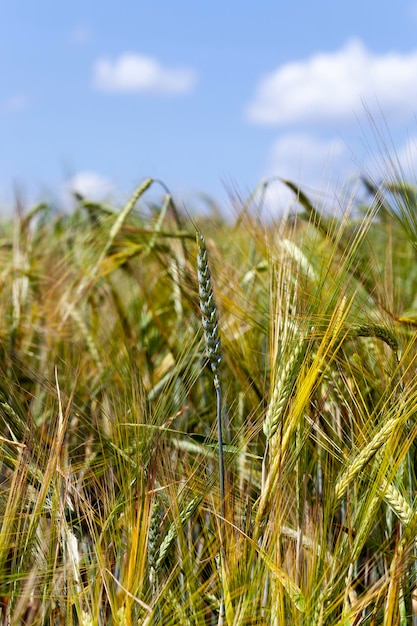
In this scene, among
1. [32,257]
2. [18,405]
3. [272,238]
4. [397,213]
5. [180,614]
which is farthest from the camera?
[32,257]

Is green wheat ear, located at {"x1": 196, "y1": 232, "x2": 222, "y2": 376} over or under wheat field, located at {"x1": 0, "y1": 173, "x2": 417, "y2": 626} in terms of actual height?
over

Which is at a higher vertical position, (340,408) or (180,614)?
(340,408)

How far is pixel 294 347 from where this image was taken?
800 mm

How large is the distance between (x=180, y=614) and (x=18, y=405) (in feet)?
1.17

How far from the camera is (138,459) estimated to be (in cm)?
Result: 82

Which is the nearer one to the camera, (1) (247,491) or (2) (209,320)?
(2) (209,320)

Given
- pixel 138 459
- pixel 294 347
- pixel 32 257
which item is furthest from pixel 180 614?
pixel 32 257

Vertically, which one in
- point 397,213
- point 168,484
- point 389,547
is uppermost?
point 397,213

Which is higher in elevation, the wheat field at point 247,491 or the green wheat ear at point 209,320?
the green wheat ear at point 209,320

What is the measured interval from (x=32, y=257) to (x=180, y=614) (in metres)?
1.64

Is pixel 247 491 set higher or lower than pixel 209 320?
lower

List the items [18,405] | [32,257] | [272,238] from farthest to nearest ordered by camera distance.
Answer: [32,257] → [272,238] → [18,405]

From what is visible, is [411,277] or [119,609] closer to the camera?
[119,609]

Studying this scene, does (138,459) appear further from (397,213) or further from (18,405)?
(397,213)
